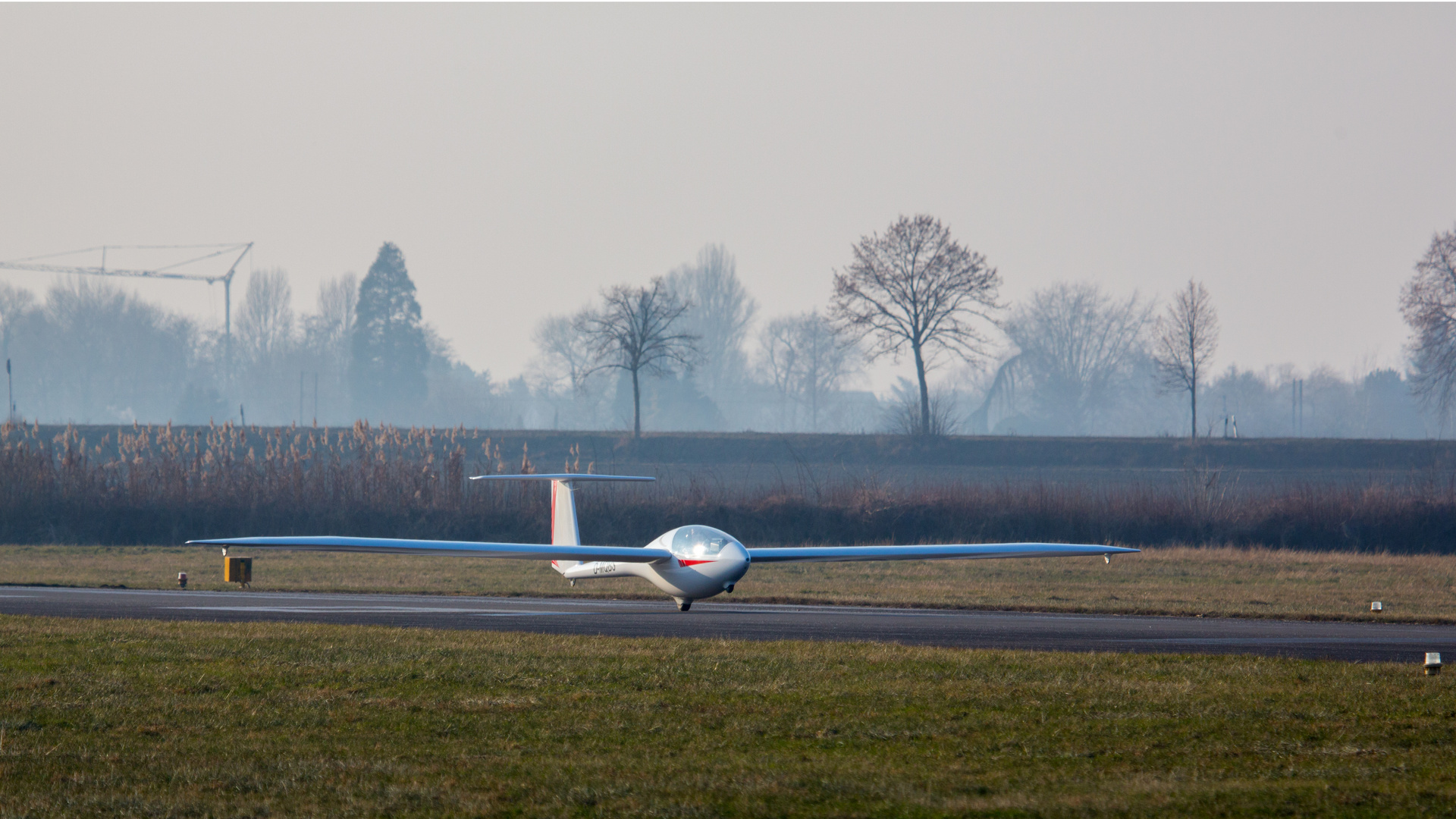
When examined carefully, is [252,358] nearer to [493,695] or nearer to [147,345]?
[147,345]

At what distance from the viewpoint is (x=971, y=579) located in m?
27.9

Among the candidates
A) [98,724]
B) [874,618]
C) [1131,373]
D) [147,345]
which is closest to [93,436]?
[874,618]

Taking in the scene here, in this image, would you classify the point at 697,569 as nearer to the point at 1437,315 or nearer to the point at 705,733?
the point at 705,733

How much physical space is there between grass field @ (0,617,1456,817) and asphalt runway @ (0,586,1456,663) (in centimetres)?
230

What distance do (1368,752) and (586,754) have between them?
5503 millimetres

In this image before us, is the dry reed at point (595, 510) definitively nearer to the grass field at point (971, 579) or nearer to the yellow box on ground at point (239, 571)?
the grass field at point (971, 579)

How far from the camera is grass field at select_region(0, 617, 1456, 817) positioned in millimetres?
7699

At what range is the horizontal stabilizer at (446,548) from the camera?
1833 centimetres

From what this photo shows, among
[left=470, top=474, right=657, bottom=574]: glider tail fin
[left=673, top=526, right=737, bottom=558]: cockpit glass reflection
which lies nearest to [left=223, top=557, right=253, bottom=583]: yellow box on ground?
[left=470, top=474, right=657, bottom=574]: glider tail fin

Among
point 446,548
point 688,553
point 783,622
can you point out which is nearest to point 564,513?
point 688,553

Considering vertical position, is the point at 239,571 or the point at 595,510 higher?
the point at 595,510

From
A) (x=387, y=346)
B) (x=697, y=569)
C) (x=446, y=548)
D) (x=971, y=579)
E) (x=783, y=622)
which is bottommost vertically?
(x=971, y=579)

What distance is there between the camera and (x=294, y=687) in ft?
39.5

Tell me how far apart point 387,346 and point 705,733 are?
301ft
